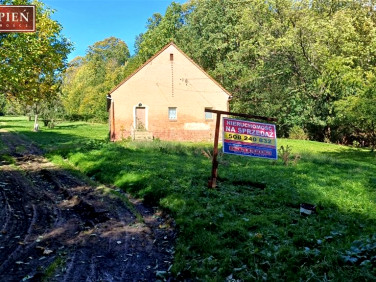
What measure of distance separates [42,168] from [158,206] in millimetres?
6830

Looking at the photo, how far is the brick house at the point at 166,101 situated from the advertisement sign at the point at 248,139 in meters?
17.6

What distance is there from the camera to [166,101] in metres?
27.8

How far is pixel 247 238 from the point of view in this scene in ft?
20.2

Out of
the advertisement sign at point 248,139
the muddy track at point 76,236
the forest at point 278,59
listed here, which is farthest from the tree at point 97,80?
the advertisement sign at point 248,139


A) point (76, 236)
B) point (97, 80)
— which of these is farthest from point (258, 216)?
point (97, 80)

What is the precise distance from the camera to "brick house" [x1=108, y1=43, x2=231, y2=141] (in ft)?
89.0

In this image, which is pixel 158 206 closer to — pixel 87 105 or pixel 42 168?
pixel 42 168

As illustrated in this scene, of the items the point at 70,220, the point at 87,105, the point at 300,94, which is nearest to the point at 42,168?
the point at 70,220

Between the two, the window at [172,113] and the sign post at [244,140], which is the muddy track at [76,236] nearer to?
the sign post at [244,140]

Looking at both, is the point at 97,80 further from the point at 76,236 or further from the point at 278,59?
the point at 76,236

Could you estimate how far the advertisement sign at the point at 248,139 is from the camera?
31.5 feet

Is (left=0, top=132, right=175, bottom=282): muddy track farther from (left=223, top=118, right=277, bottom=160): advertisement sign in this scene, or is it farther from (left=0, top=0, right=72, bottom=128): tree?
(left=0, top=0, right=72, bottom=128): tree
